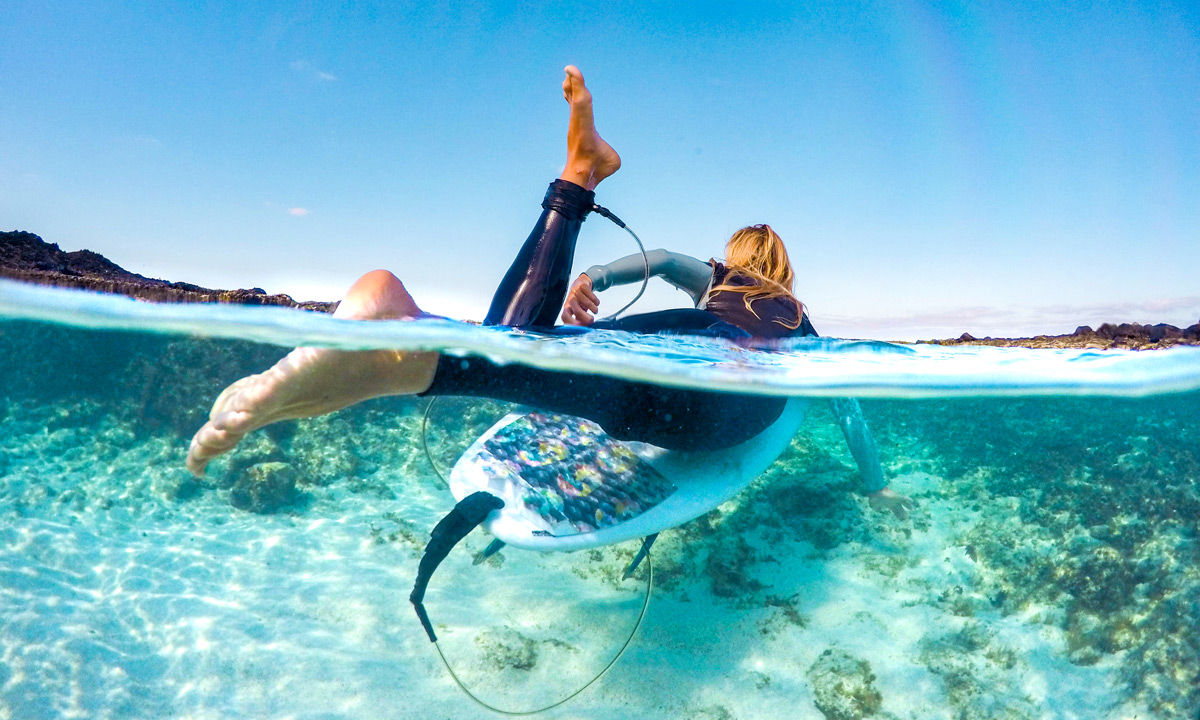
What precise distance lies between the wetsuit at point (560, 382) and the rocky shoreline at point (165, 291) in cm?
247

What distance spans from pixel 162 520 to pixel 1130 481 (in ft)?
46.4

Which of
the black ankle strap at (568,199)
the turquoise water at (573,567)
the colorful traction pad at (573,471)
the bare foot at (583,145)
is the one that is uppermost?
the bare foot at (583,145)

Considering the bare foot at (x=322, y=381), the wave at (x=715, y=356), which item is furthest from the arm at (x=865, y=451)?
the bare foot at (x=322, y=381)

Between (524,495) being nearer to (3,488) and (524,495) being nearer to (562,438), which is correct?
(562,438)

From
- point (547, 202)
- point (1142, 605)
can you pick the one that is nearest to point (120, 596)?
point (547, 202)

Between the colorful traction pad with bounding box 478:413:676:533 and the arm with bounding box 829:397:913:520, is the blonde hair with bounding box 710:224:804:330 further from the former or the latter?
the colorful traction pad with bounding box 478:413:676:533

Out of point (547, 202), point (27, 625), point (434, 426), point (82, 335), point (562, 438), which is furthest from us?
point (434, 426)

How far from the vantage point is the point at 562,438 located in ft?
19.0

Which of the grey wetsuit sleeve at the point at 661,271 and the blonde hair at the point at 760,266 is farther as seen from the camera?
the blonde hair at the point at 760,266

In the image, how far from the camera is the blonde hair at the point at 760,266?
16.9 ft

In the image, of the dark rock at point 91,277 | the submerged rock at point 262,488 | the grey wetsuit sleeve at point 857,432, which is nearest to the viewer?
the dark rock at point 91,277

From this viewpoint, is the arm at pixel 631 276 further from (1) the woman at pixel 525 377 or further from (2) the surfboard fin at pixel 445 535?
(2) the surfboard fin at pixel 445 535

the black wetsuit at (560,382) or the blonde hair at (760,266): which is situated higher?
the blonde hair at (760,266)

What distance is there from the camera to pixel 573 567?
284 inches
